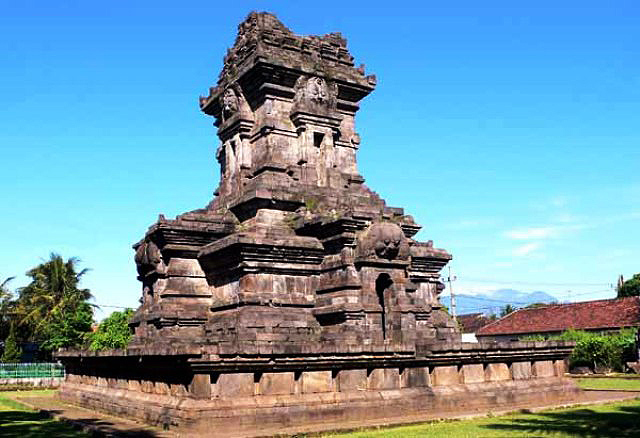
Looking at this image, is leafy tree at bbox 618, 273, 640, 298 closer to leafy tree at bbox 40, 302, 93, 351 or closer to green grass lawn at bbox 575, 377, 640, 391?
green grass lawn at bbox 575, 377, 640, 391

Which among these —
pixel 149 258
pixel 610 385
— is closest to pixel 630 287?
pixel 610 385

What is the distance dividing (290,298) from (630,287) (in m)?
64.8

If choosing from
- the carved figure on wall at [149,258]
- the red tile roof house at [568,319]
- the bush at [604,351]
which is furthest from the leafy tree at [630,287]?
the carved figure on wall at [149,258]

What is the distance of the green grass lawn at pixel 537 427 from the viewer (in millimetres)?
12055

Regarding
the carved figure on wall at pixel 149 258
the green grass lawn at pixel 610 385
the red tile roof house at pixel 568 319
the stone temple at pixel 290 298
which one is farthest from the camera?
the red tile roof house at pixel 568 319

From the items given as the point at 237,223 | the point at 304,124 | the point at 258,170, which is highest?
the point at 304,124

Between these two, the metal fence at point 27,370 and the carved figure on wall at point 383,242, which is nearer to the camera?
the carved figure on wall at point 383,242

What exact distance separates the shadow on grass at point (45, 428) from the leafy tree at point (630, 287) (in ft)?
223

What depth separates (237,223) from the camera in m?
20.7

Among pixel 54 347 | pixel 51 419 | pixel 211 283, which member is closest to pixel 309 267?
pixel 211 283

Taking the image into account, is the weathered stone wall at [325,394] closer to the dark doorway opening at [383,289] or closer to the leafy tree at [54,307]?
the dark doorway opening at [383,289]

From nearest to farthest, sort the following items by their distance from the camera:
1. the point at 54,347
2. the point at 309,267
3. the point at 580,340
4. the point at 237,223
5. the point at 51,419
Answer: the point at 51,419
the point at 309,267
the point at 237,223
the point at 580,340
the point at 54,347

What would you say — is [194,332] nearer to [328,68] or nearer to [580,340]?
[328,68]

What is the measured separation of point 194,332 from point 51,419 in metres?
4.61
